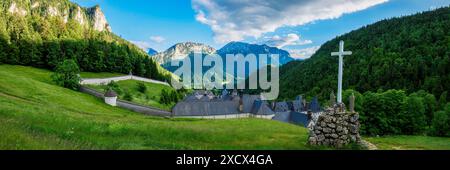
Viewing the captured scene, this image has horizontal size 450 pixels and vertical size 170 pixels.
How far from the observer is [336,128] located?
64.4 ft

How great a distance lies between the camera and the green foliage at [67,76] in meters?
73.3

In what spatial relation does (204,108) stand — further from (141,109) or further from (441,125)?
(441,125)

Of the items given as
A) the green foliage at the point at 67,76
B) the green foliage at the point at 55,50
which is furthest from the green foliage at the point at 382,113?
the green foliage at the point at 55,50

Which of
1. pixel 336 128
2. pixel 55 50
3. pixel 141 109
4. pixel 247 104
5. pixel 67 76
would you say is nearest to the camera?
pixel 336 128

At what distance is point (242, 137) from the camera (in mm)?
22828

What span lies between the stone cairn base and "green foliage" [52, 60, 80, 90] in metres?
68.7

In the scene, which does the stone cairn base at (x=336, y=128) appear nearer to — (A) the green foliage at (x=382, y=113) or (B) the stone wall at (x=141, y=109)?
(B) the stone wall at (x=141, y=109)

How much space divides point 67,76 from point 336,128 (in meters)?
71.0

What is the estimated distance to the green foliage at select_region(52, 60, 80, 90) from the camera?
73312 millimetres

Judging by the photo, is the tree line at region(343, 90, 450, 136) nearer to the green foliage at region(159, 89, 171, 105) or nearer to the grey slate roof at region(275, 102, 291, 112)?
the grey slate roof at region(275, 102, 291, 112)

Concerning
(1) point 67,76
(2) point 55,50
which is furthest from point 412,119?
(2) point 55,50

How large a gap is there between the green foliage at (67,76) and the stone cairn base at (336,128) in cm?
6866
